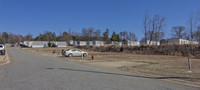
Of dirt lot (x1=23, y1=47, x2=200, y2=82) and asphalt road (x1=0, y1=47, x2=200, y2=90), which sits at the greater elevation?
asphalt road (x1=0, y1=47, x2=200, y2=90)

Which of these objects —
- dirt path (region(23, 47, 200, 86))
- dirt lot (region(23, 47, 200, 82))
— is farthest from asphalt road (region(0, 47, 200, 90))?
dirt lot (region(23, 47, 200, 82))

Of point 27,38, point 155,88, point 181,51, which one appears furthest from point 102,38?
point 155,88

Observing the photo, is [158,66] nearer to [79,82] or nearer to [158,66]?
[158,66]

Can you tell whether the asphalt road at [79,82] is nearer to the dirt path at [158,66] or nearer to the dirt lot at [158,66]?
the dirt path at [158,66]

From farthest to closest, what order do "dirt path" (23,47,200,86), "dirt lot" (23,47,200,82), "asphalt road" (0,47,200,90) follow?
"dirt lot" (23,47,200,82) < "dirt path" (23,47,200,86) < "asphalt road" (0,47,200,90)

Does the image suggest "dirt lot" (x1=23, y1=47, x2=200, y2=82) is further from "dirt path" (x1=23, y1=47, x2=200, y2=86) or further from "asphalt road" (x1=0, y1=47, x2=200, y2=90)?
"asphalt road" (x1=0, y1=47, x2=200, y2=90)

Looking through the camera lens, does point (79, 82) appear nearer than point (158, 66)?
Yes

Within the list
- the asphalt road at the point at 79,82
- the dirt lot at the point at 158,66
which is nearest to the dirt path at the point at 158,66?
the dirt lot at the point at 158,66

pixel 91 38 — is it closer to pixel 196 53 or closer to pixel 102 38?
pixel 102 38

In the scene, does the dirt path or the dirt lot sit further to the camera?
the dirt lot

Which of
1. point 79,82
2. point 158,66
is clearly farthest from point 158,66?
point 79,82

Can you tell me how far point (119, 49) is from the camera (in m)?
46.4

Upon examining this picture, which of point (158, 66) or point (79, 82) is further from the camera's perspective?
point (158, 66)

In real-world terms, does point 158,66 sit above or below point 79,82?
below
